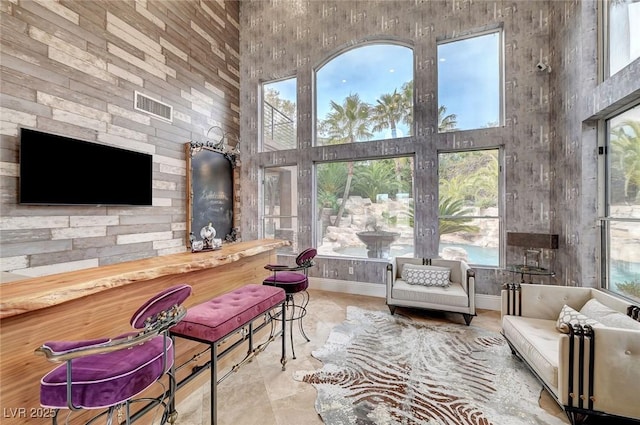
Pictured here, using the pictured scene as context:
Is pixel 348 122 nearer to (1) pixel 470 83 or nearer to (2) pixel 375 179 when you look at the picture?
(2) pixel 375 179

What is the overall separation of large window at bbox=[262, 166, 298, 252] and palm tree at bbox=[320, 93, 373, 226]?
36.6 inches

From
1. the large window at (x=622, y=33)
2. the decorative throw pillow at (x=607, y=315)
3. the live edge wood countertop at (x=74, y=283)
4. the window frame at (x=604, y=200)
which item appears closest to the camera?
the live edge wood countertop at (x=74, y=283)

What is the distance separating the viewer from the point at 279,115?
5508mm

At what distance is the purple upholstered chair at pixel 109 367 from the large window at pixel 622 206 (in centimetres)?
373

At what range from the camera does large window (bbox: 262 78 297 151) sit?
17.6 feet

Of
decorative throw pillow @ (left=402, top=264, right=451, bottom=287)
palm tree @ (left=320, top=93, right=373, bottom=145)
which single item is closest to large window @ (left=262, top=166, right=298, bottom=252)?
palm tree @ (left=320, top=93, right=373, bottom=145)

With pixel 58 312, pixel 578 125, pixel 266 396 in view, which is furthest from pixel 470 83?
pixel 58 312

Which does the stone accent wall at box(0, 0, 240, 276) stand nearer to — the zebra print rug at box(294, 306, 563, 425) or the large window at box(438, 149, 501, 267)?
the zebra print rug at box(294, 306, 563, 425)

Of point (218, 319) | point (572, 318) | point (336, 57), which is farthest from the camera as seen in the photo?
point (336, 57)

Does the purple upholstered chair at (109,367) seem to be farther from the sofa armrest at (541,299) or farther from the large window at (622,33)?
the large window at (622,33)

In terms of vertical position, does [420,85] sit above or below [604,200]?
above

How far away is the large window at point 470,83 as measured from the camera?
13.2ft

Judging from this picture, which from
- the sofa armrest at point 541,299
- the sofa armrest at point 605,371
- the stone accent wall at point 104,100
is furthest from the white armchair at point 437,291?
the stone accent wall at point 104,100

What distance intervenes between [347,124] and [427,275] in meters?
2.98
